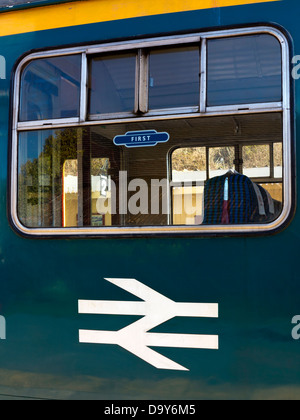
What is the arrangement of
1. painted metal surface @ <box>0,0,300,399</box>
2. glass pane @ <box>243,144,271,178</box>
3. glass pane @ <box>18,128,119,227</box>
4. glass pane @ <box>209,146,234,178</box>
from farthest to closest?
glass pane @ <box>18,128,119,227</box> → glass pane @ <box>209,146,234,178</box> → glass pane @ <box>243,144,271,178</box> → painted metal surface @ <box>0,0,300,399</box>

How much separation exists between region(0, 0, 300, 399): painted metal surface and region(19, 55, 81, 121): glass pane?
108 millimetres

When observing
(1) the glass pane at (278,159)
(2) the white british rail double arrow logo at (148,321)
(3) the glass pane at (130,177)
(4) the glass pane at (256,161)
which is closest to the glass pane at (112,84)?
(3) the glass pane at (130,177)

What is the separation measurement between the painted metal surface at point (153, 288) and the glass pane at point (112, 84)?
0.13 meters

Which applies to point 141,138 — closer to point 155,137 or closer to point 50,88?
point 155,137

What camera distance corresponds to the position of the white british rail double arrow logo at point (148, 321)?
8.36 ft

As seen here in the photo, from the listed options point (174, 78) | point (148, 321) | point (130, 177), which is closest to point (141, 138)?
point (130, 177)

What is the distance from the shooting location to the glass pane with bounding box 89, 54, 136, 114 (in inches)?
106

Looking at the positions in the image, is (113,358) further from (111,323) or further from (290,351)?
(290,351)

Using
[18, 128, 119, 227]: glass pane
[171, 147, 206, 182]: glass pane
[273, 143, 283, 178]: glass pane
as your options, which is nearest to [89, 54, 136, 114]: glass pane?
[18, 128, 119, 227]: glass pane

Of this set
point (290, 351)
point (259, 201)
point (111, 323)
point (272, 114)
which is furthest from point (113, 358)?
point (272, 114)

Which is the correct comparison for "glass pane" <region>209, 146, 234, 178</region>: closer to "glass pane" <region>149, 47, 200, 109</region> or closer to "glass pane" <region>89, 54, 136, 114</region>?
"glass pane" <region>149, 47, 200, 109</region>

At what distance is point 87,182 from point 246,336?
130 centimetres

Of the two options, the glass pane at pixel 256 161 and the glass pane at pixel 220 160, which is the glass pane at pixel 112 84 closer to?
the glass pane at pixel 220 160

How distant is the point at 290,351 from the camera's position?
2441 mm
